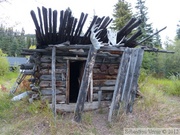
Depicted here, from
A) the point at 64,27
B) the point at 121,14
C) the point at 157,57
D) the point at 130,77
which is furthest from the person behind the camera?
the point at 121,14

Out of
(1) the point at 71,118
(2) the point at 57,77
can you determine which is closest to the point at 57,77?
(2) the point at 57,77

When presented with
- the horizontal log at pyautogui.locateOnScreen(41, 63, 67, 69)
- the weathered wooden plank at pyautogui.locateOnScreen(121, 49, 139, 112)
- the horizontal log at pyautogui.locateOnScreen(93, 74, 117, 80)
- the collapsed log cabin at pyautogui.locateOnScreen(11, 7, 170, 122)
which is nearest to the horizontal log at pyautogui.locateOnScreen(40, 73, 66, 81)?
the collapsed log cabin at pyautogui.locateOnScreen(11, 7, 170, 122)

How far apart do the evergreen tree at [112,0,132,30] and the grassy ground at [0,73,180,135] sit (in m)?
9.64

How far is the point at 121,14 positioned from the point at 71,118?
1234 cm

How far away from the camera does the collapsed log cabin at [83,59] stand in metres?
4.65

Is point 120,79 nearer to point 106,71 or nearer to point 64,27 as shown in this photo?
point 106,71

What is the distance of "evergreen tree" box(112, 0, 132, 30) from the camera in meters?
15.1

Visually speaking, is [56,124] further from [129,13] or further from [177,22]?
[177,22]

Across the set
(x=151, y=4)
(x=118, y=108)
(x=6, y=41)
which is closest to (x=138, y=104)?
(x=118, y=108)

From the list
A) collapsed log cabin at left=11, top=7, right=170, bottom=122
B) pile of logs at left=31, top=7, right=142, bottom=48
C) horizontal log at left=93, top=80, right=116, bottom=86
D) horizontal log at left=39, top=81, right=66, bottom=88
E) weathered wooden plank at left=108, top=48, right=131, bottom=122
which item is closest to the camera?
pile of logs at left=31, top=7, right=142, bottom=48

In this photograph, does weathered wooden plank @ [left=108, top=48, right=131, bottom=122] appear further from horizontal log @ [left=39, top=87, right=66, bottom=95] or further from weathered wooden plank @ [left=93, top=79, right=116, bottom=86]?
horizontal log @ [left=39, top=87, right=66, bottom=95]

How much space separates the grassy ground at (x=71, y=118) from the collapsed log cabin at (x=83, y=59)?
0.30 m

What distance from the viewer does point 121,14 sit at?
1561 centimetres

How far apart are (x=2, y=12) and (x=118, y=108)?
20.7ft
